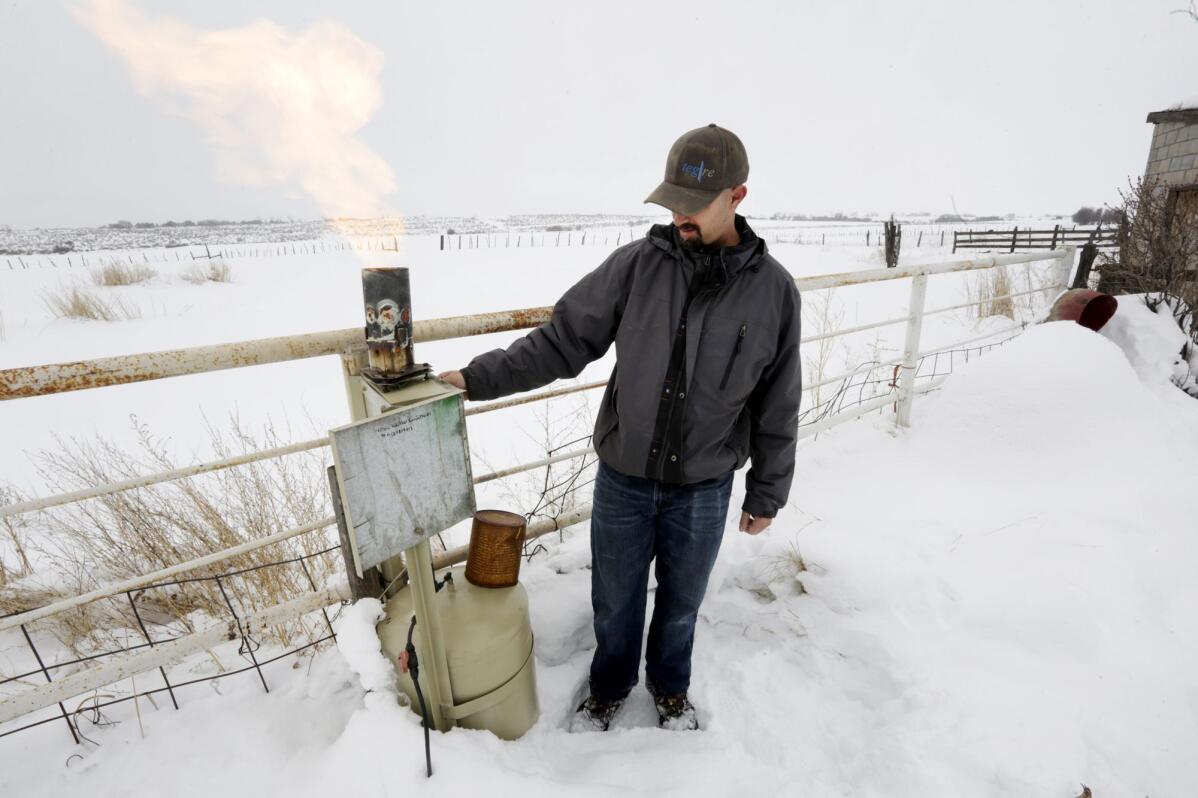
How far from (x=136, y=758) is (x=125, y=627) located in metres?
1.59

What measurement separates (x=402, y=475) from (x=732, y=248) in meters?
1.11

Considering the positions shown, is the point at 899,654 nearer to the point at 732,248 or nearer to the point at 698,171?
the point at 732,248

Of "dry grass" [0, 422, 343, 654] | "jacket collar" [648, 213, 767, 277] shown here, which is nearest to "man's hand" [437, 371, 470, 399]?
"jacket collar" [648, 213, 767, 277]

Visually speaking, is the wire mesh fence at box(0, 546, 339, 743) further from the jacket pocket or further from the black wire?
the jacket pocket

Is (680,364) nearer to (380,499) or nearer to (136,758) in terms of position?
(380,499)

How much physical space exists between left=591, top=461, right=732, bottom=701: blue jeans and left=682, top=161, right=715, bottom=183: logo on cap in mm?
934

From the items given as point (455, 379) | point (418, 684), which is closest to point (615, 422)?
point (455, 379)

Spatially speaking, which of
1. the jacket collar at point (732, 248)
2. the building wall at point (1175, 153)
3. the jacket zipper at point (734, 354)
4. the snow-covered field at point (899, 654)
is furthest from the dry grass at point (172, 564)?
the building wall at point (1175, 153)

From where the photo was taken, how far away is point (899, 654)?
2.04 m

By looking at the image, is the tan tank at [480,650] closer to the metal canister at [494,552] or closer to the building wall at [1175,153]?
the metal canister at [494,552]

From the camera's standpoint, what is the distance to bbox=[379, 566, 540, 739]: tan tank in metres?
1.52

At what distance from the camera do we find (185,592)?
3.09 metres

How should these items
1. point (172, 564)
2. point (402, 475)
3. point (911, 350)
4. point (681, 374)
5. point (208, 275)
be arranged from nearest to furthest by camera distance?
1. point (402, 475)
2. point (681, 374)
3. point (172, 564)
4. point (911, 350)
5. point (208, 275)

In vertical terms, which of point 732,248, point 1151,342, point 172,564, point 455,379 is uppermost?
point 732,248
